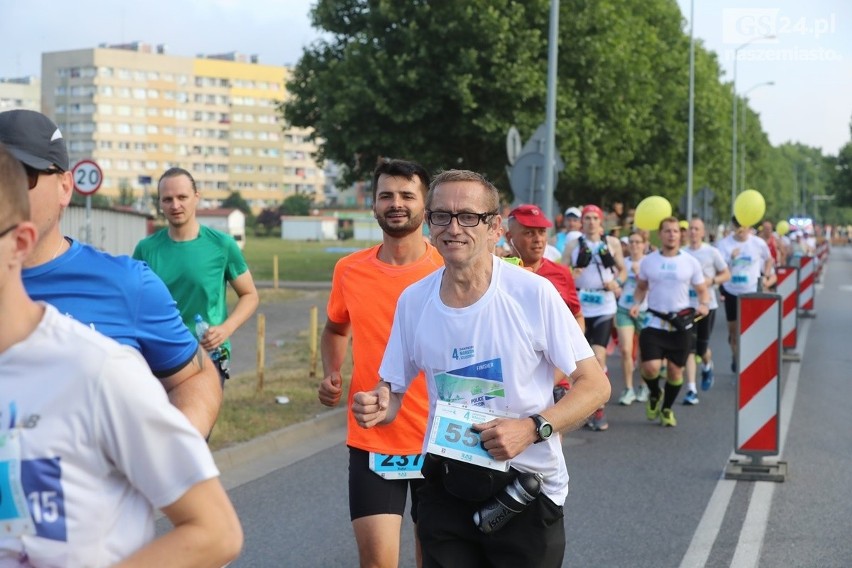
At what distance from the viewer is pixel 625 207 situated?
49625mm

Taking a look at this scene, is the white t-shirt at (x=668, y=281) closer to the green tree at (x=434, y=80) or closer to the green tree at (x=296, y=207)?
the green tree at (x=434, y=80)

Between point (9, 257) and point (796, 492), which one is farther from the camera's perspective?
point (796, 492)

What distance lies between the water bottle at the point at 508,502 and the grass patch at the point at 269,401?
5835 mm

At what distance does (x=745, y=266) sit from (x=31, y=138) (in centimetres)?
1567

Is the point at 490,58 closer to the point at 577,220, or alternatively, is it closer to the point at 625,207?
the point at 577,220

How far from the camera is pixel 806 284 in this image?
26.2 m

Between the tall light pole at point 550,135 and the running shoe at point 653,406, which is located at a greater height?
the tall light pole at point 550,135

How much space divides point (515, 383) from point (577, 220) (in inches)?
425

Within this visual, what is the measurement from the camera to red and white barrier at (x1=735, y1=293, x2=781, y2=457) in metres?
8.95

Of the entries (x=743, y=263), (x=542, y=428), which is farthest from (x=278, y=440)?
(x=743, y=263)

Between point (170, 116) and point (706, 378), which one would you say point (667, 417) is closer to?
point (706, 378)

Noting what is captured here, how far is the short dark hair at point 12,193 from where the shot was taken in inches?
75.5

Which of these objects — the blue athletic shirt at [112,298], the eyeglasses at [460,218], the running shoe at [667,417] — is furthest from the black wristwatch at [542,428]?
the running shoe at [667,417]

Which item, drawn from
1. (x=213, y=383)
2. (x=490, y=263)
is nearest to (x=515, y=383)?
(x=490, y=263)
